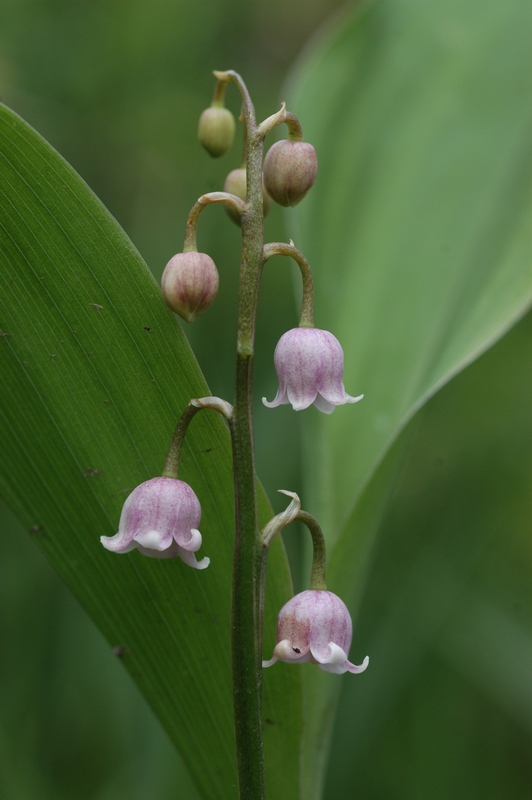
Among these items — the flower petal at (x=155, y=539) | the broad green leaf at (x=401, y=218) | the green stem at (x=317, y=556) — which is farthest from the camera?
the broad green leaf at (x=401, y=218)

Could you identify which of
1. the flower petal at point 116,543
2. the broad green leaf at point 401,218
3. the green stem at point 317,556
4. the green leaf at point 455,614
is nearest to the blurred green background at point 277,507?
the green leaf at point 455,614

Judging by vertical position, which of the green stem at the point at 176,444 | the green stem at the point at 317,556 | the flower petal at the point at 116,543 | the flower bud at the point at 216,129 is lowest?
the green stem at the point at 317,556

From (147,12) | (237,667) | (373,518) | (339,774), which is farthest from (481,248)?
(147,12)

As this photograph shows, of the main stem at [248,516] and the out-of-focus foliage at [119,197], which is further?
the out-of-focus foliage at [119,197]

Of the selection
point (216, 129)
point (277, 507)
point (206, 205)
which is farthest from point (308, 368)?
point (277, 507)

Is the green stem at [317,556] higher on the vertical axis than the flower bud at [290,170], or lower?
lower

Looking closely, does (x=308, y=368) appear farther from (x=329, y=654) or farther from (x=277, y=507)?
(x=277, y=507)

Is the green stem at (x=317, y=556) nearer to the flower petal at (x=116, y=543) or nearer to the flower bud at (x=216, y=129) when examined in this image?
the flower petal at (x=116, y=543)
